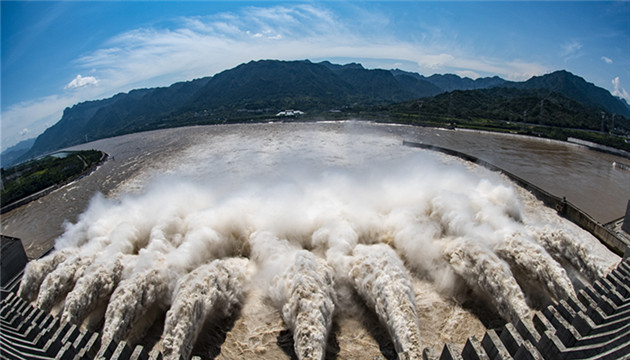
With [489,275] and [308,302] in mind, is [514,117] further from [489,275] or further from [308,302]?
[308,302]

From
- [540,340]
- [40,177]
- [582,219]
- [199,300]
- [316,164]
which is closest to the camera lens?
[540,340]

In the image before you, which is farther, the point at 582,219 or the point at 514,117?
the point at 514,117

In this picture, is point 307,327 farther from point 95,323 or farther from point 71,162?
point 71,162

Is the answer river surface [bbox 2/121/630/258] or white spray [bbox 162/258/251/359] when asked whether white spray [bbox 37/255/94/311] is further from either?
river surface [bbox 2/121/630/258]

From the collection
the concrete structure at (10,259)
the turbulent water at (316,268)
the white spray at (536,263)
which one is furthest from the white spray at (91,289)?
the white spray at (536,263)

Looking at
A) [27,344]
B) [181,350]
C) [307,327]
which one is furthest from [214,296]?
[27,344]

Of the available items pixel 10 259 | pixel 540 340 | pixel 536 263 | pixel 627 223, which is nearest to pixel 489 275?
pixel 536 263
